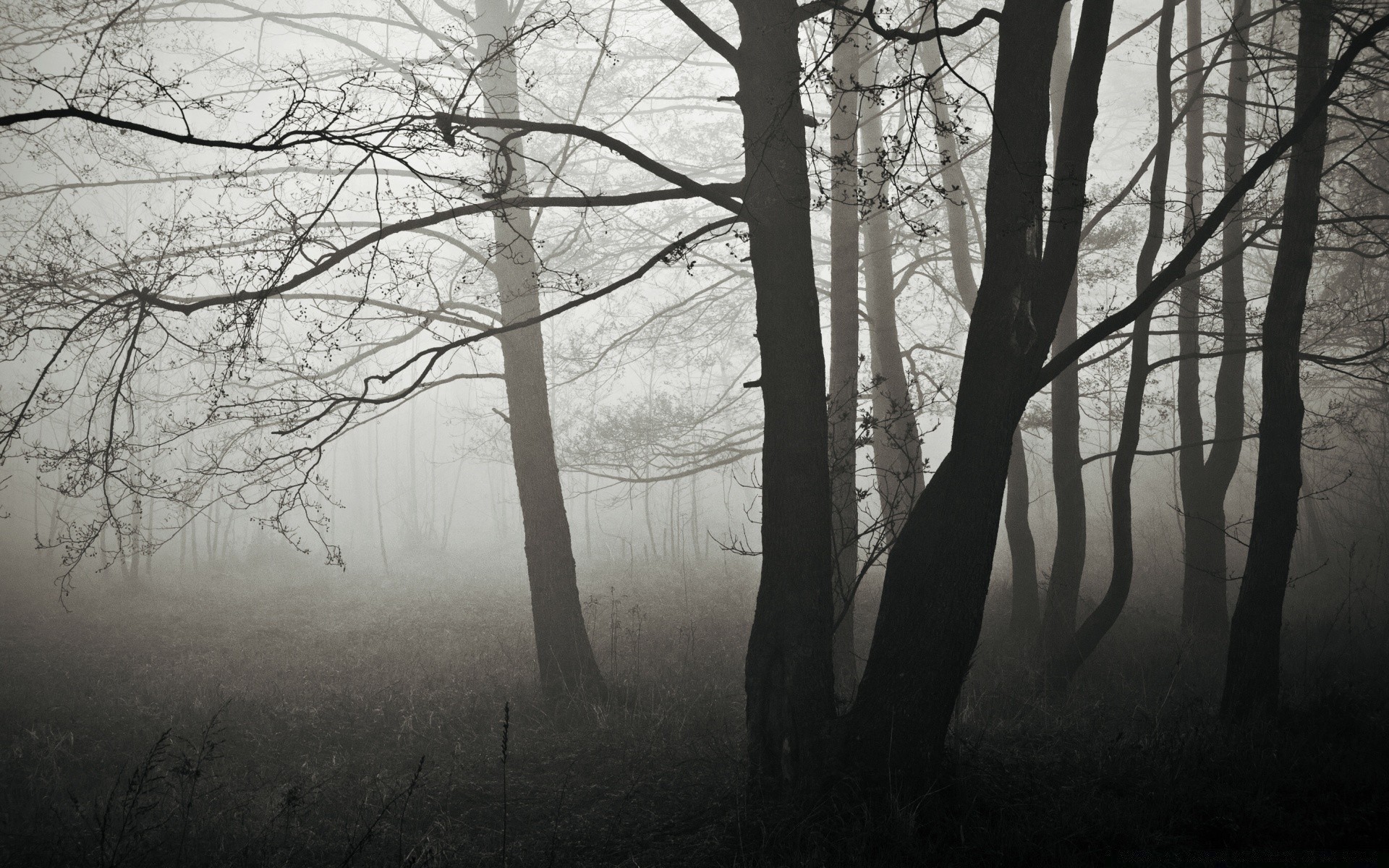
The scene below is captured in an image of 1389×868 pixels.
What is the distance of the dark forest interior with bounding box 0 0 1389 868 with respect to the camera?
4.02 meters

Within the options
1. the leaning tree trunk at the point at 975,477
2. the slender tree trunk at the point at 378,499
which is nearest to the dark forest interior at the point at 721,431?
the leaning tree trunk at the point at 975,477

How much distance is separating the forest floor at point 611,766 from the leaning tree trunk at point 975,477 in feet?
1.35

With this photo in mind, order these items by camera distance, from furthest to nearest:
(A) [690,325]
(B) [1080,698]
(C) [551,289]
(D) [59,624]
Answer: (D) [59,624]
(A) [690,325]
(B) [1080,698]
(C) [551,289]

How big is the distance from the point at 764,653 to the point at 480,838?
194 cm

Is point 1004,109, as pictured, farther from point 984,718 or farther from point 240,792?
point 240,792

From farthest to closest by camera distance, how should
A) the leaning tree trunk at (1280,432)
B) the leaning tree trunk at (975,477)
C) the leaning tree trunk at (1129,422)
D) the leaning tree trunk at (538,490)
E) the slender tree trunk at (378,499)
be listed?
the slender tree trunk at (378,499) → the leaning tree trunk at (538,490) → the leaning tree trunk at (1129,422) → the leaning tree trunk at (1280,432) → the leaning tree trunk at (975,477)

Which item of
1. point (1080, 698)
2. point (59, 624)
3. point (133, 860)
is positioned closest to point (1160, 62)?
point (1080, 698)

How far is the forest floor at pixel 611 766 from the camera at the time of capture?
3.81 m

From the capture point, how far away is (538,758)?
6004 mm

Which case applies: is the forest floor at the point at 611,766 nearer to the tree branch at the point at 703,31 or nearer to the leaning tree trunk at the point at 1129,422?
the leaning tree trunk at the point at 1129,422

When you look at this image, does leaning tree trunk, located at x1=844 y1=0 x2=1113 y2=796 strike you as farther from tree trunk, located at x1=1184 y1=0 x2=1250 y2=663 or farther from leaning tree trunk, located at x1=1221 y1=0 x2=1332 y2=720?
tree trunk, located at x1=1184 y1=0 x2=1250 y2=663

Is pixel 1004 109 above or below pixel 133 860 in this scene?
above

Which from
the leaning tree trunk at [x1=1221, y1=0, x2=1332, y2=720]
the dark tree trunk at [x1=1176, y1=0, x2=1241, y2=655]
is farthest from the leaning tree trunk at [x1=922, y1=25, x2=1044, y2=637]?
the leaning tree trunk at [x1=1221, y1=0, x2=1332, y2=720]

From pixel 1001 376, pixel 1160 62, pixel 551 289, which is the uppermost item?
pixel 1160 62
